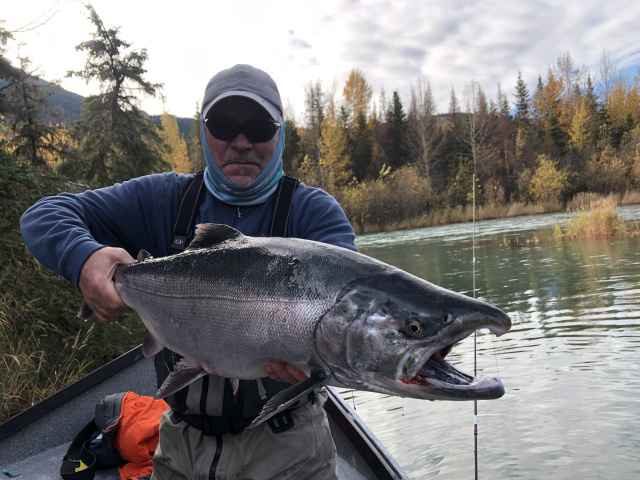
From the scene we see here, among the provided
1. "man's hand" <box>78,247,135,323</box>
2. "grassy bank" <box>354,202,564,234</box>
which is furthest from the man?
"grassy bank" <box>354,202,564,234</box>

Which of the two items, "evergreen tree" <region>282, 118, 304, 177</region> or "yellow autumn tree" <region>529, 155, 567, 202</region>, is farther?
"evergreen tree" <region>282, 118, 304, 177</region>

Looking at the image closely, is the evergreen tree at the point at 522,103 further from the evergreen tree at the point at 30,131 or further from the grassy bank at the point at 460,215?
the evergreen tree at the point at 30,131

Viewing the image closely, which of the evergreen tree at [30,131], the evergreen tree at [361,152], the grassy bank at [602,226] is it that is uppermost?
the evergreen tree at [361,152]

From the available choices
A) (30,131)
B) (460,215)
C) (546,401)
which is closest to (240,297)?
(546,401)

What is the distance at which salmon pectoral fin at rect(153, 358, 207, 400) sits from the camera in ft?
5.84

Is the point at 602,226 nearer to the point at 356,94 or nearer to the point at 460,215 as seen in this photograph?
the point at 460,215

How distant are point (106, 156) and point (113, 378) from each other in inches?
789

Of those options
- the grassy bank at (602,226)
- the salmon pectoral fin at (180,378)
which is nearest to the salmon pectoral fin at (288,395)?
the salmon pectoral fin at (180,378)

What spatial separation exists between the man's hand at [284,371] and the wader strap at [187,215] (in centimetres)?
86

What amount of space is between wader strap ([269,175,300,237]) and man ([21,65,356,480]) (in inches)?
1.8

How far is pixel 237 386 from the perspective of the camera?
6.15 feet

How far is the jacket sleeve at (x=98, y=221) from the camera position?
1.98 metres

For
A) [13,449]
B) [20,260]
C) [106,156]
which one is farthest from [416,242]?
[13,449]

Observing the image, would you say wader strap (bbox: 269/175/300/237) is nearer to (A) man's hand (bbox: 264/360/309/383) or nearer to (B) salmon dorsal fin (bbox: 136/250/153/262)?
(B) salmon dorsal fin (bbox: 136/250/153/262)
